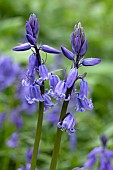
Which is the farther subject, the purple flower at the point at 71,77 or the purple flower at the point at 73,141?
the purple flower at the point at 73,141

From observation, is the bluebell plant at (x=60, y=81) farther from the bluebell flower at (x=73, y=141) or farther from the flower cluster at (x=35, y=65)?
the bluebell flower at (x=73, y=141)

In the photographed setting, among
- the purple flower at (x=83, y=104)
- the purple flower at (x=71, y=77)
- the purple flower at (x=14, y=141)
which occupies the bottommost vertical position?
the purple flower at (x=83, y=104)

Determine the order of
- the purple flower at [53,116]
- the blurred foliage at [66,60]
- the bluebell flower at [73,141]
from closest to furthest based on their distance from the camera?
the bluebell flower at [73,141], the blurred foliage at [66,60], the purple flower at [53,116]

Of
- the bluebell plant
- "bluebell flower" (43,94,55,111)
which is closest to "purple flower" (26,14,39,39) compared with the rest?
the bluebell plant

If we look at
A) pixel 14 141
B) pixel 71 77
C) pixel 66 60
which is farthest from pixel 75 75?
pixel 66 60

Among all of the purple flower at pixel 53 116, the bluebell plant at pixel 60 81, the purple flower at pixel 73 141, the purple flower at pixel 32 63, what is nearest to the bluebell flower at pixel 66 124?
the bluebell plant at pixel 60 81

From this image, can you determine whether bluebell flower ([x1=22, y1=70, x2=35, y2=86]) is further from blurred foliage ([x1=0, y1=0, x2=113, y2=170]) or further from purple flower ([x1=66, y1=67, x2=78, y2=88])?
blurred foliage ([x1=0, y1=0, x2=113, y2=170])
